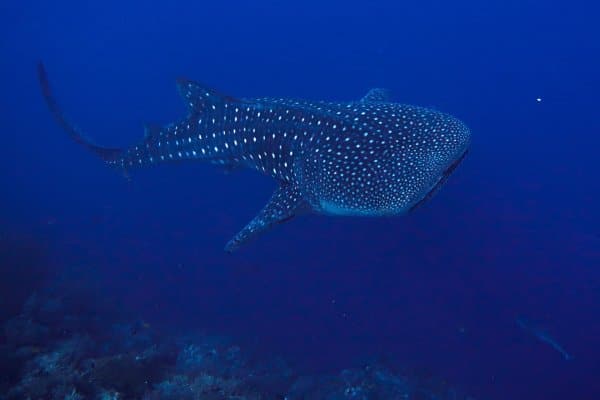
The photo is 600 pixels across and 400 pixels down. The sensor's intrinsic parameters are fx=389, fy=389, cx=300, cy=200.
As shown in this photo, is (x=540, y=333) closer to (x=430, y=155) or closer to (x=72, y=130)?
(x=430, y=155)

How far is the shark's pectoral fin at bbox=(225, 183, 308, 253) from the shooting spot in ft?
20.3

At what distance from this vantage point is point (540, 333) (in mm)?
11758

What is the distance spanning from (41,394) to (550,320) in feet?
44.9

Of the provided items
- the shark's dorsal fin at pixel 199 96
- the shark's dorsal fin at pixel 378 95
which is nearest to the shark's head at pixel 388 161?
the shark's dorsal fin at pixel 199 96

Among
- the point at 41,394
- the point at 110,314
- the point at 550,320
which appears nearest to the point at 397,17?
the point at 550,320

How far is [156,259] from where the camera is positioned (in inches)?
613

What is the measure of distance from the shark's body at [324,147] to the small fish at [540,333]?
9.50 metres

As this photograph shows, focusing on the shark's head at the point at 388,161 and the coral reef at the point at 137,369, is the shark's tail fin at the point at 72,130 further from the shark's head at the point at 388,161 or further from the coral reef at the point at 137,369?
Answer: the shark's head at the point at 388,161

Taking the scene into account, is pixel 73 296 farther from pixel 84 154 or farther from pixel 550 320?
pixel 550 320

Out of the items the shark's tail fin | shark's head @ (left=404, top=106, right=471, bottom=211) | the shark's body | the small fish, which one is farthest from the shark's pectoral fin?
the small fish

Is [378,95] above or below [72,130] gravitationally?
below

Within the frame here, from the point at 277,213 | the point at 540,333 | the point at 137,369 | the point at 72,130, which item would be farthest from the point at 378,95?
the point at 540,333

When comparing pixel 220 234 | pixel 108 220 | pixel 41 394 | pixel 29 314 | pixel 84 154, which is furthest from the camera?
pixel 84 154

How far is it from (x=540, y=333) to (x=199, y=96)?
11811 mm
